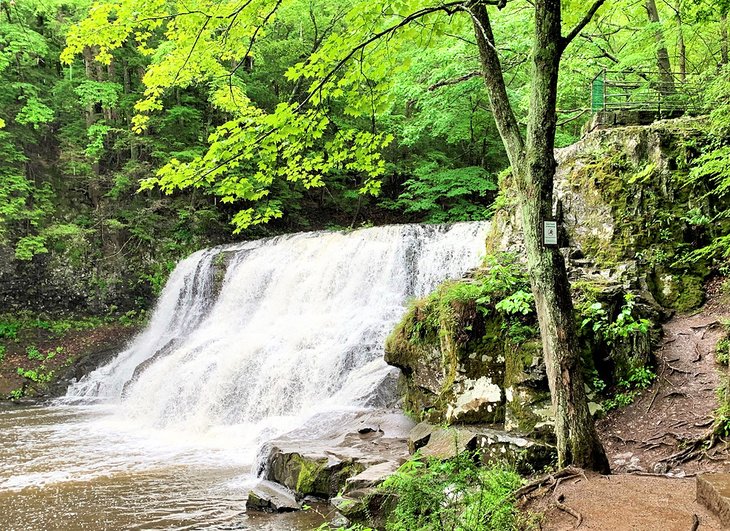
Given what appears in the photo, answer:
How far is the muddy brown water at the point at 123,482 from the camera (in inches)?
231

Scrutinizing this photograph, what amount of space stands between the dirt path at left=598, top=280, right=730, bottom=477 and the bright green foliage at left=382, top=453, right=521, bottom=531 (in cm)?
141

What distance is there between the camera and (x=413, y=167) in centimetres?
2270

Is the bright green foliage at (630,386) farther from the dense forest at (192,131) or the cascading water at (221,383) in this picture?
the dense forest at (192,131)

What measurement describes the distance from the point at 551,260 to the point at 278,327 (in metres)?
9.30

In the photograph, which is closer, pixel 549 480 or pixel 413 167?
pixel 549 480

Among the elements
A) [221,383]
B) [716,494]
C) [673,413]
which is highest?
[716,494]

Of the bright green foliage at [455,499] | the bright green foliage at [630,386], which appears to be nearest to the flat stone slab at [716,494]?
the bright green foliage at [455,499]

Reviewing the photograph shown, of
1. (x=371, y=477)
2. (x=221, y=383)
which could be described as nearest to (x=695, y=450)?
(x=371, y=477)

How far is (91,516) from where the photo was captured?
20.1ft

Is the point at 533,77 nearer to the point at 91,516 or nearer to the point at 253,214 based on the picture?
the point at 253,214

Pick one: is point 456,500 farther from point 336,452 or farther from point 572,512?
point 336,452

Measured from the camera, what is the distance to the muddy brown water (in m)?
5.88

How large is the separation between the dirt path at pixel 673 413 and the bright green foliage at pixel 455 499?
4.62ft

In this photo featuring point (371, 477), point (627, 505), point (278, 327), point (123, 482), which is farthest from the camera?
point (278, 327)
